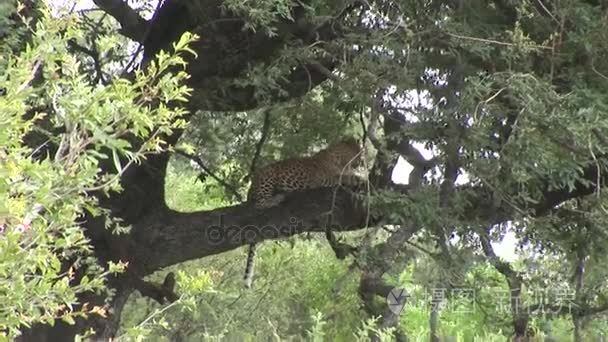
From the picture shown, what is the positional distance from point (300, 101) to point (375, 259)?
1.31 metres

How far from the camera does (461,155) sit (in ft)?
14.1

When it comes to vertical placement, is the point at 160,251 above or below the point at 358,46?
below

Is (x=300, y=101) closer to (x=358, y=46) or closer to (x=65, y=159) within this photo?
(x=358, y=46)

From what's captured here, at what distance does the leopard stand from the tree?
11 centimetres

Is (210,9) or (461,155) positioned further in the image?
(210,9)

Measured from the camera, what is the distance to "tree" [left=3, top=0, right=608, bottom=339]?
3883 millimetres

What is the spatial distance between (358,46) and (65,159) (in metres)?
2.80

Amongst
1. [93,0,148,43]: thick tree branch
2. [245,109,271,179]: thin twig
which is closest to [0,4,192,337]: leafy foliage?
[93,0,148,43]: thick tree branch

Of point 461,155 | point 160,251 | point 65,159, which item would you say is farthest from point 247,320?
point 65,159

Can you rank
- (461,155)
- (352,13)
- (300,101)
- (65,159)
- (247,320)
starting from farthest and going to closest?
(247,320)
(300,101)
(352,13)
(461,155)
(65,159)

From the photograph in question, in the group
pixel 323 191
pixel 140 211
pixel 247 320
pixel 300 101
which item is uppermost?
pixel 300 101

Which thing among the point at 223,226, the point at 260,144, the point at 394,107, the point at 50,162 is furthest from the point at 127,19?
the point at 50,162

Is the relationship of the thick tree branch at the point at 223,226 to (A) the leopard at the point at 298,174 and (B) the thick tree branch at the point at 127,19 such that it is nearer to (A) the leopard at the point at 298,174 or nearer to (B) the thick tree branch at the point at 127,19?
(A) the leopard at the point at 298,174

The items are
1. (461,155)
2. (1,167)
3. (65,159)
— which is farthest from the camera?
(461,155)
